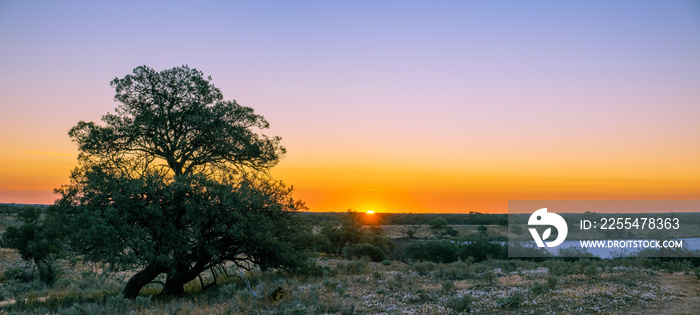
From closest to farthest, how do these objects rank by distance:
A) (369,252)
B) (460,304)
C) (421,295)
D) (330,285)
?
(460,304), (421,295), (330,285), (369,252)

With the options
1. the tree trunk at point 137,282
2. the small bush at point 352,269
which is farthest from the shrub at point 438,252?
the tree trunk at point 137,282

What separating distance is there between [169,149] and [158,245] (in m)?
4.89

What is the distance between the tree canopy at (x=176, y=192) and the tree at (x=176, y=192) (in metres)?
0.04

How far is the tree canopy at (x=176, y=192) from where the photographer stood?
17.2m

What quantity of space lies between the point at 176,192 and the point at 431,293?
10.2 meters

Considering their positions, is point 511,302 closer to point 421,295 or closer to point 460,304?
point 460,304

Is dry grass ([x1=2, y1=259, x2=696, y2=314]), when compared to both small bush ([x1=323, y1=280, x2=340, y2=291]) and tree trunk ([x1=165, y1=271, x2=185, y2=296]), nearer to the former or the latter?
small bush ([x1=323, y1=280, x2=340, y2=291])

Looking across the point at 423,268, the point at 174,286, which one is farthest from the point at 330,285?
the point at 174,286

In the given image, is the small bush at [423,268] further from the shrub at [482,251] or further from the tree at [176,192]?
the shrub at [482,251]

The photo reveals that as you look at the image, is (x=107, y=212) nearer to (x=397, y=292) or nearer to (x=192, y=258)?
(x=192, y=258)

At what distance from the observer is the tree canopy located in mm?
17250

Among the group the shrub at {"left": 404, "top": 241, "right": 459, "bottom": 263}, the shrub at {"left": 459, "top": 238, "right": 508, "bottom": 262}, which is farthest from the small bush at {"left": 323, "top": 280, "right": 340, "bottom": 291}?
the shrub at {"left": 459, "top": 238, "right": 508, "bottom": 262}

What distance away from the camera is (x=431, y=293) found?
16.6 m

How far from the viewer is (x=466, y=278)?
21.1 meters
